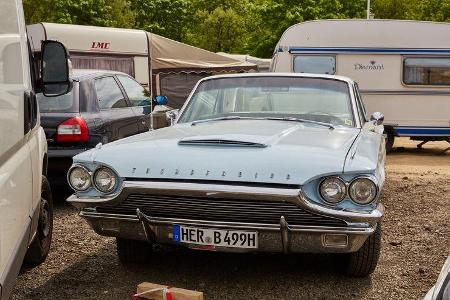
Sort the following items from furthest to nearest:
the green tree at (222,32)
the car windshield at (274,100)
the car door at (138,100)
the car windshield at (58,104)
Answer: the green tree at (222,32)
the car door at (138,100)
the car windshield at (58,104)
the car windshield at (274,100)

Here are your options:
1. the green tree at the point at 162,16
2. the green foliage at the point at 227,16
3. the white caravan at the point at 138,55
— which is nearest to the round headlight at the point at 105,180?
the white caravan at the point at 138,55

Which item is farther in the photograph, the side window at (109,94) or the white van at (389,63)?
the white van at (389,63)

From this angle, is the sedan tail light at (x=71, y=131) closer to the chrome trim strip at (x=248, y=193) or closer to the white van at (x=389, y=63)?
the chrome trim strip at (x=248, y=193)

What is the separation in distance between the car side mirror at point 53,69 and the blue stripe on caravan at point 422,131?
34.1 ft

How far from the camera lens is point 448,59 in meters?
13.9

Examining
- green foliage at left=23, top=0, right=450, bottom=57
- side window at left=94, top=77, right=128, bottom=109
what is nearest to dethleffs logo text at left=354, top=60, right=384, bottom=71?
side window at left=94, top=77, right=128, bottom=109

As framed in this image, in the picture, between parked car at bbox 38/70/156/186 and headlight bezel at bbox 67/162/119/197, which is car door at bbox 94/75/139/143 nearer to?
parked car at bbox 38/70/156/186

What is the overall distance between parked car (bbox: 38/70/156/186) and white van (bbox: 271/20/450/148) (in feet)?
20.7

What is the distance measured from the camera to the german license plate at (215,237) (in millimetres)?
4184

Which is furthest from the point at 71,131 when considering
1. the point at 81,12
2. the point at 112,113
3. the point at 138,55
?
the point at 81,12

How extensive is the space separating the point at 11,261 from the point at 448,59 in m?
12.5

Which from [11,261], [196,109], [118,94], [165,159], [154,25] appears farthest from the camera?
[154,25]

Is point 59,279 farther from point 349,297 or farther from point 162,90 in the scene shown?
point 162,90

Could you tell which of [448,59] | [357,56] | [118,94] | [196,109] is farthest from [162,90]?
[196,109]
